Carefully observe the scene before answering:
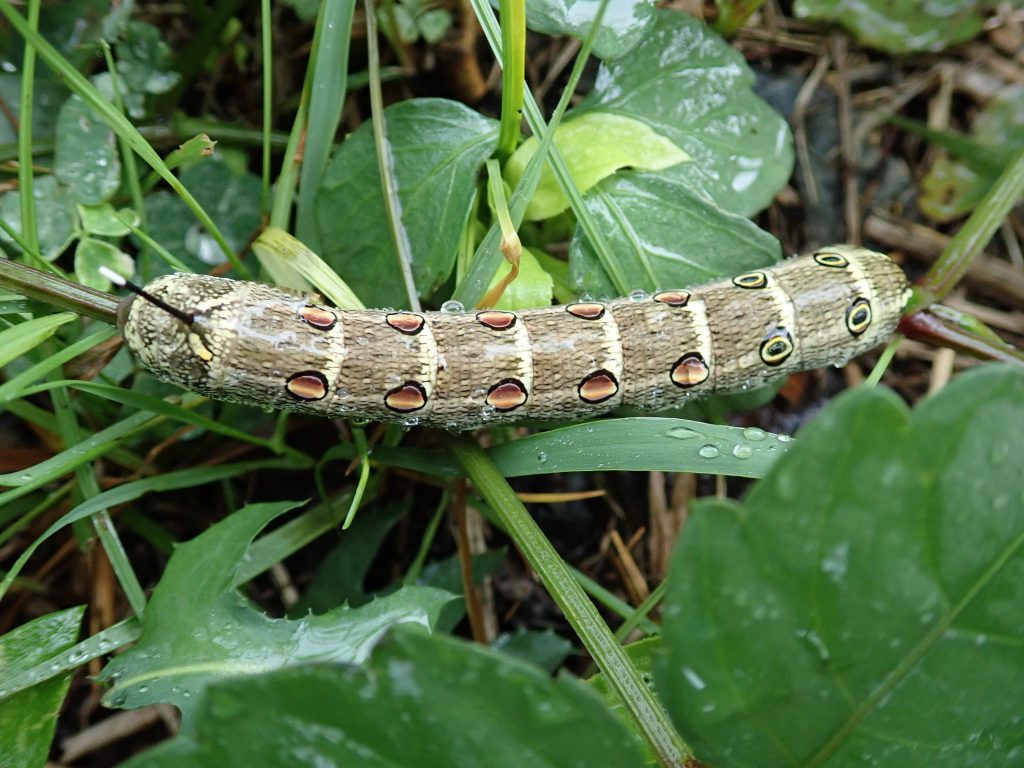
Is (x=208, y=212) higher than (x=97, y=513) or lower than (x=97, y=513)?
higher

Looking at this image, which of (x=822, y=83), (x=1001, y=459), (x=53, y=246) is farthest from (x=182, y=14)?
(x=1001, y=459)

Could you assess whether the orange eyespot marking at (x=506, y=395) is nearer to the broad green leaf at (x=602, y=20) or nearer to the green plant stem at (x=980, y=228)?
the broad green leaf at (x=602, y=20)

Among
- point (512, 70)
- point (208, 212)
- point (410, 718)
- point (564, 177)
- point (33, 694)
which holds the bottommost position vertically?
point (33, 694)

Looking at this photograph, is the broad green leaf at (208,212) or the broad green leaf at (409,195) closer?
the broad green leaf at (409,195)

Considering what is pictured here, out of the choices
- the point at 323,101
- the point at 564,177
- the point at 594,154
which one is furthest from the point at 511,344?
the point at 323,101

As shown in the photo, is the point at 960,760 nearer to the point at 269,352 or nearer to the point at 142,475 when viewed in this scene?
the point at 269,352

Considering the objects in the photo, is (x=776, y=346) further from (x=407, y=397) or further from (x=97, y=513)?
(x=97, y=513)

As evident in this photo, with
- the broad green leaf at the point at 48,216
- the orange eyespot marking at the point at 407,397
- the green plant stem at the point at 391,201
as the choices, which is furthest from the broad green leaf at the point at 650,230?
the broad green leaf at the point at 48,216

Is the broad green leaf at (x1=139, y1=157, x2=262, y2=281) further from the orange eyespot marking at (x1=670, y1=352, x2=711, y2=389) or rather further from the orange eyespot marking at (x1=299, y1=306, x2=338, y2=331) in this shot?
the orange eyespot marking at (x1=670, y1=352, x2=711, y2=389)
